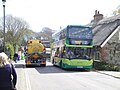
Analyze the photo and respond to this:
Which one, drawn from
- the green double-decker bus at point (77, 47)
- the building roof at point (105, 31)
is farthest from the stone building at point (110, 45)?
the green double-decker bus at point (77, 47)

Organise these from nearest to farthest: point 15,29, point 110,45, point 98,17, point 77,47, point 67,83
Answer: point 67,83
point 77,47
point 110,45
point 98,17
point 15,29

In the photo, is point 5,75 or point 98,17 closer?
point 5,75

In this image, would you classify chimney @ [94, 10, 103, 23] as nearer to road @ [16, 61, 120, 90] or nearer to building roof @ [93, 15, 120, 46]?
building roof @ [93, 15, 120, 46]

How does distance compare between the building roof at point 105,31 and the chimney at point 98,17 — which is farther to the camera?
the chimney at point 98,17

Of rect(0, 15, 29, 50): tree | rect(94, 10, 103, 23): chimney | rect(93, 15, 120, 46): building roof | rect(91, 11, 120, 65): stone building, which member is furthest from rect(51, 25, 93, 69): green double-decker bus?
rect(0, 15, 29, 50): tree

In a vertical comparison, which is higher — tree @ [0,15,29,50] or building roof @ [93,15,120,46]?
tree @ [0,15,29,50]

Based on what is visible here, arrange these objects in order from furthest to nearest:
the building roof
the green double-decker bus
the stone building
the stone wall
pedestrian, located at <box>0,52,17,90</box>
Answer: the building roof < the stone wall < the stone building < the green double-decker bus < pedestrian, located at <box>0,52,17,90</box>

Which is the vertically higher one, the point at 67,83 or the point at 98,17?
the point at 98,17

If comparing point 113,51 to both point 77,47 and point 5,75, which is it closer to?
point 77,47

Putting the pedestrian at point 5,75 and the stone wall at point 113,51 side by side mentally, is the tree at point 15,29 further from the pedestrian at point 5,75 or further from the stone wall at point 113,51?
the pedestrian at point 5,75

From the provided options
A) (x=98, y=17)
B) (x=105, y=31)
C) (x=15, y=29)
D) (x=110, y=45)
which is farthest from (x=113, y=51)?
(x=15, y=29)

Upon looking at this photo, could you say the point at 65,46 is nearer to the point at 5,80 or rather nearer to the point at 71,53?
the point at 71,53

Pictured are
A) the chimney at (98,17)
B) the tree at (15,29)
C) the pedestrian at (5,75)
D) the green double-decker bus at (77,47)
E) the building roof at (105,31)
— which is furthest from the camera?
the tree at (15,29)

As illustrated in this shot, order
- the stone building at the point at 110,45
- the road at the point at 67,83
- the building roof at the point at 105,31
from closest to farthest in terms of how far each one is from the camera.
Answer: the road at the point at 67,83
the stone building at the point at 110,45
the building roof at the point at 105,31
